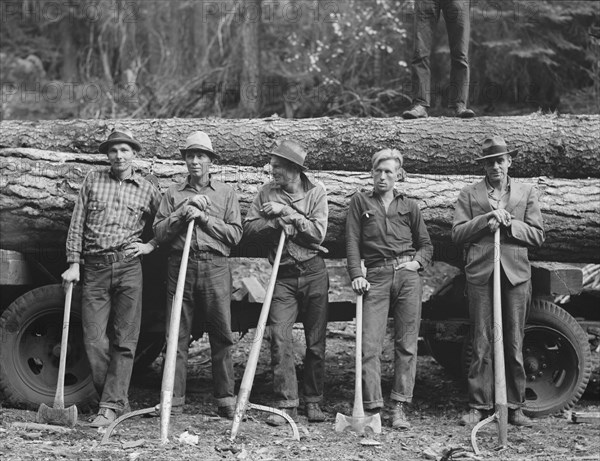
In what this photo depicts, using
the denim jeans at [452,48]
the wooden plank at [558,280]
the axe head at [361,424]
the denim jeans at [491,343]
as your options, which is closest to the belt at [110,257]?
the axe head at [361,424]

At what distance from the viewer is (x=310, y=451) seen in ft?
19.3

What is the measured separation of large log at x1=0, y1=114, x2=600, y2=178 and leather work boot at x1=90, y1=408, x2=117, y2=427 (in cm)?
299

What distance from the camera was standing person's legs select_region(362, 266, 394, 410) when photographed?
6672 millimetres

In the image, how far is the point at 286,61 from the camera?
48.6ft

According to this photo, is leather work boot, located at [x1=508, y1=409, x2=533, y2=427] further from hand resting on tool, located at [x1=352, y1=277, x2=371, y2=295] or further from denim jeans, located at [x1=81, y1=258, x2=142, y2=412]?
denim jeans, located at [x1=81, y1=258, x2=142, y2=412]

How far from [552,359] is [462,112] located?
2802mm

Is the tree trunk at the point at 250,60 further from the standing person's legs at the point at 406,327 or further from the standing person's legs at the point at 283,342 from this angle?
the standing person's legs at the point at 406,327

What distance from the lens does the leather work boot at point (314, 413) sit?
678cm

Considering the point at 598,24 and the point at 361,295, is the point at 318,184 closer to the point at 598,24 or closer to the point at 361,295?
the point at 361,295

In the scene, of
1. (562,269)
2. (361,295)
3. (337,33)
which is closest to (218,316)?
(361,295)

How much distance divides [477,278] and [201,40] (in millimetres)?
10099

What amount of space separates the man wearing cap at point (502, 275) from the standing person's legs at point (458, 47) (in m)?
2.10

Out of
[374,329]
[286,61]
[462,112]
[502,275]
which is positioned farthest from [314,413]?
[286,61]

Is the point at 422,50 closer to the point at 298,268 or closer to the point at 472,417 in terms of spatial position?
the point at 298,268
